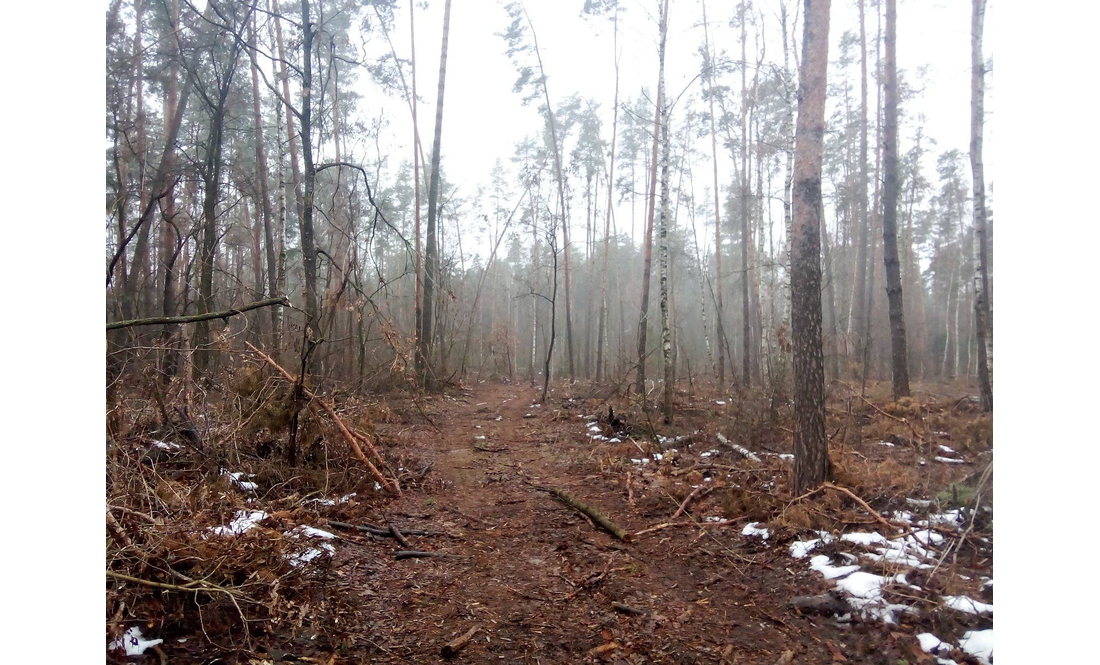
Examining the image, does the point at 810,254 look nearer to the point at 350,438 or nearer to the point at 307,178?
the point at 350,438

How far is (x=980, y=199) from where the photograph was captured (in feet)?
26.3

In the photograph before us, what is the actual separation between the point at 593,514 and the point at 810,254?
9.68 ft

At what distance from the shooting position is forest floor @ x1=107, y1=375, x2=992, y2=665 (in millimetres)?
2430

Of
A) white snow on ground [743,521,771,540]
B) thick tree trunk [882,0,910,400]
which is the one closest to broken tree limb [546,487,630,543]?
white snow on ground [743,521,771,540]

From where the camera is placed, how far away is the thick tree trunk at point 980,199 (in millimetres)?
7359

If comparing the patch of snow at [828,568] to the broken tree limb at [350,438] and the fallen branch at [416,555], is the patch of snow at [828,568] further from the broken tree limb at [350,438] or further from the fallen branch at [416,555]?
the broken tree limb at [350,438]

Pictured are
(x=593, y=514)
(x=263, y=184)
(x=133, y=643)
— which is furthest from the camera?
(x=263, y=184)

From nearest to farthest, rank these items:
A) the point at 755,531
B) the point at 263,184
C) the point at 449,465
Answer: the point at 755,531
the point at 449,465
the point at 263,184

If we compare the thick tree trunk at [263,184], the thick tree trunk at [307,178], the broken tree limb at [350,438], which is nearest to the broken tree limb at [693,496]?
the broken tree limb at [350,438]

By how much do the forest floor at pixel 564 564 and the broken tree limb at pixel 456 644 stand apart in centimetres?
3

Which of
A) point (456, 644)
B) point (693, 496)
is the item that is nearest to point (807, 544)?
point (693, 496)
